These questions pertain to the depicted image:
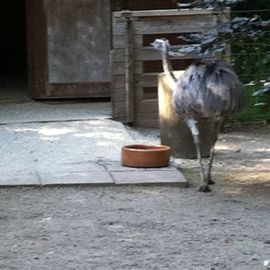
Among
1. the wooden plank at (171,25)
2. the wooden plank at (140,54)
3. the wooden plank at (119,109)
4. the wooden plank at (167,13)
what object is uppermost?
the wooden plank at (167,13)

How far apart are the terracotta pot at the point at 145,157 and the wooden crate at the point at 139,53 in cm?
210

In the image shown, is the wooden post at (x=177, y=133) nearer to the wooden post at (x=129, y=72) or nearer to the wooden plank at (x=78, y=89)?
the wooden post at (x=129, y=72)

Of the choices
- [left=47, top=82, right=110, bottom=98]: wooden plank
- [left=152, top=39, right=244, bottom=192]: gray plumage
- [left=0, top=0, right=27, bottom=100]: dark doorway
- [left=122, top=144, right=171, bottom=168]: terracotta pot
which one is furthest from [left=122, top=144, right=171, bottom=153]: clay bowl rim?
[left=0, top=0, right=27, bottom=100]: dark doorway

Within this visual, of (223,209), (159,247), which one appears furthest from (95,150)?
(159,247)

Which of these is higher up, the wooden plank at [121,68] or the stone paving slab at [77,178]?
the wooden plank at [121,68]

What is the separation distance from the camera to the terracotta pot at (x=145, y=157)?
24.6 ft

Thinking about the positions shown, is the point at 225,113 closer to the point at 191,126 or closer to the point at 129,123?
the point at 191,126

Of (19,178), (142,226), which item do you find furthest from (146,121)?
(142,226)

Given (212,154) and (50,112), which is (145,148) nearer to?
(212,154)

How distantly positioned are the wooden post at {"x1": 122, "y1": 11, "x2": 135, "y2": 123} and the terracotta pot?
2.10 metres

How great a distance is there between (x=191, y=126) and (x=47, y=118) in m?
3.02

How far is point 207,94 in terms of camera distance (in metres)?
6.62

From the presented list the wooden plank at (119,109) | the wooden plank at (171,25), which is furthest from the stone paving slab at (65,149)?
the wooden plank at (171,25)

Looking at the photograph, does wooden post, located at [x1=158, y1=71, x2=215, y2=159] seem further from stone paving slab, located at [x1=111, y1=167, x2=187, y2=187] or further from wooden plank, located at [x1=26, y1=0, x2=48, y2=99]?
wooden plank, located at [x1=26, y1=0, x2=48, y2=99]
